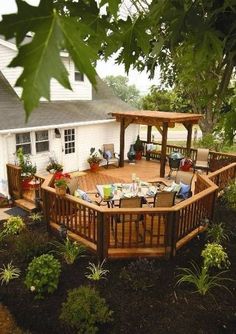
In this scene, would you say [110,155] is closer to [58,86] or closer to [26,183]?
[58,86]

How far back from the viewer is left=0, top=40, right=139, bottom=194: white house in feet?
34.9

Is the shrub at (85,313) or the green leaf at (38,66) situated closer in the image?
the green leaf at (38,66)

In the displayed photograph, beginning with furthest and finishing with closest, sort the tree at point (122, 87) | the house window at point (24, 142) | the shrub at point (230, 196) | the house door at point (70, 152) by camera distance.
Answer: the tree at point (122, 87) < the house door at point (70, 152) < the house window at point (24, 142) < the shrub at point (230, 196)

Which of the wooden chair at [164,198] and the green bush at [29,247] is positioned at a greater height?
the wooden chair at [164,198]

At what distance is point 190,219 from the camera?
6836mm

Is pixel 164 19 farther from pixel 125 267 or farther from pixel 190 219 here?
pixel 190 219

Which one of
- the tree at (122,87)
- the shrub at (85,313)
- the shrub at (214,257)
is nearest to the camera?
the shrub at (85,313)

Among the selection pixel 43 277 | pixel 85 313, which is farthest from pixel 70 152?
pixel 85 313

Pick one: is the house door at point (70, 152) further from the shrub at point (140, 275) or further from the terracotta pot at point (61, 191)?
the shrub at point (140, 275)

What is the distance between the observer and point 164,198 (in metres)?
7.03

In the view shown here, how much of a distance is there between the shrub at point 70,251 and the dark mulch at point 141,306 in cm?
16

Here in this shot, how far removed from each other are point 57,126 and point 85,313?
8.58m

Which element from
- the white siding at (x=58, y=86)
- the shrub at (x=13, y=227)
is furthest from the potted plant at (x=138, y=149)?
the shrub at (x=13, y=227)

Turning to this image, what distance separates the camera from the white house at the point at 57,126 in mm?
10648
